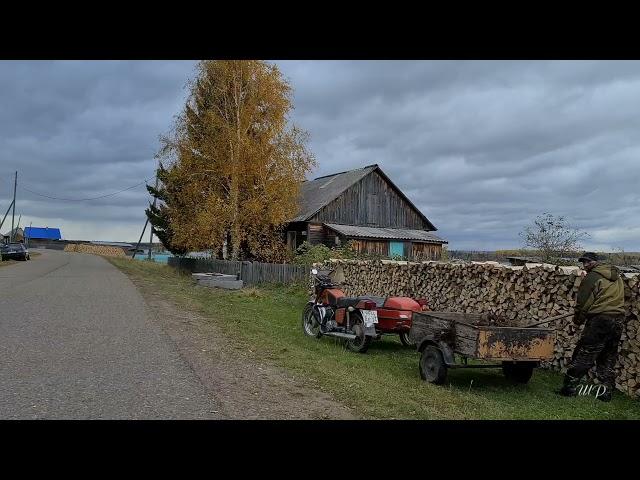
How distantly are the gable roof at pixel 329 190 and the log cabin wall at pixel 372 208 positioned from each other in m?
0.26

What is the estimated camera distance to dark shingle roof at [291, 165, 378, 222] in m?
34.4

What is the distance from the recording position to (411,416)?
5895 millimetres

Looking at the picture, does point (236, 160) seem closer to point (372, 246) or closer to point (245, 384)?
point (372, 246)

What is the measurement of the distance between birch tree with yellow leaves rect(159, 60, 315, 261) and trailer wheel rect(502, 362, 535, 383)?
21945 mm

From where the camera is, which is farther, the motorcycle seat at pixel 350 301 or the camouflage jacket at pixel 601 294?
the motorcycle seat at pixel 350 301

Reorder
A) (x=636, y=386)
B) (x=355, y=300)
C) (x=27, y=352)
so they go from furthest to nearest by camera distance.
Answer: (x=355, y=300)
(x=27, y=352)
(x=636, y=386)

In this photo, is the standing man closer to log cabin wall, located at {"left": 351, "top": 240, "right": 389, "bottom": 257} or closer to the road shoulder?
the road shoulder

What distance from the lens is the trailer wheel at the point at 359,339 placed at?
33.8 ft

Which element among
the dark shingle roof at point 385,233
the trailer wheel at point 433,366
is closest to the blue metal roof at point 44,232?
the dark shingle roof at point 385,233

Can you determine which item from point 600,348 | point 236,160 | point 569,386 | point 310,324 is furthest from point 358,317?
point 236,160

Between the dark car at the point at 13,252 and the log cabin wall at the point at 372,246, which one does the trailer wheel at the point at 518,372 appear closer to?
the log cabin wall at the point at 372,246
